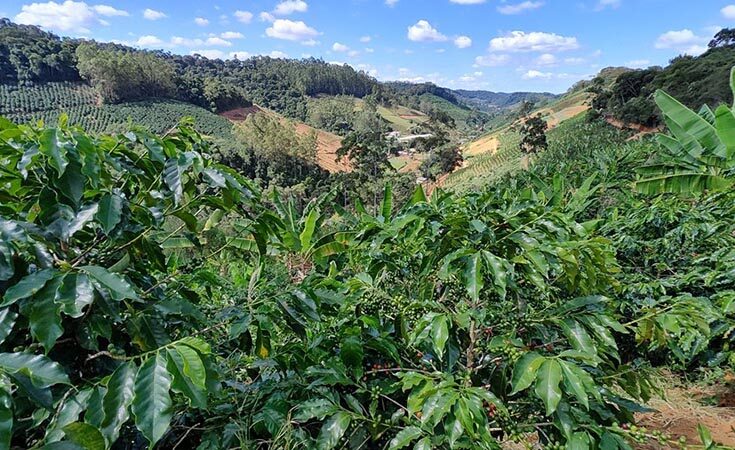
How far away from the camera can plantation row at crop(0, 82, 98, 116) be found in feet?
150

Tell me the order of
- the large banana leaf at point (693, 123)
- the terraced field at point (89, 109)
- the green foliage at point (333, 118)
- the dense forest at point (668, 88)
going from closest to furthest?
the large banana leaf at point (693, 123) < the dense forest at point (668, 88) < the terraced field at point (89, 109) < the green foliage at point (333, 118)

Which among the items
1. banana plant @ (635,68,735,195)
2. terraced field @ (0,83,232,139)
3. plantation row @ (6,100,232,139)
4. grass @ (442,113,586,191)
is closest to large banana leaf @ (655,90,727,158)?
banana plant @ (635,68,735,195)

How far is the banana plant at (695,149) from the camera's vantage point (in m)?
2.16

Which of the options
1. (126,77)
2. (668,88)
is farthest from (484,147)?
(126,77)

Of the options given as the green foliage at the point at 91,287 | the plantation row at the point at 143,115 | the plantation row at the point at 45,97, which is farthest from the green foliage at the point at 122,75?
the green foliage at the point at 91,287

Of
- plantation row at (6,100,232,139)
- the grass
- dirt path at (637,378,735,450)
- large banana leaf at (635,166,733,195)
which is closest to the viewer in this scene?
dirt path at (637,378,735,450)

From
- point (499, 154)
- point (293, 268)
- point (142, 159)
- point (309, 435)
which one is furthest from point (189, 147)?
point (499, 154)

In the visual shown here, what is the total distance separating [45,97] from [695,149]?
64600 millimetres

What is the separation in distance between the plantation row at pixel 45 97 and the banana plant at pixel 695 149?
56300 millimetres

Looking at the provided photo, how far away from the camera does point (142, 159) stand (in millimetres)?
1384

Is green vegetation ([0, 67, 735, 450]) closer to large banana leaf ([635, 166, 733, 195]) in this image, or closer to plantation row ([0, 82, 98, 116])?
large banana leaf ([635, 166, 733, 195])

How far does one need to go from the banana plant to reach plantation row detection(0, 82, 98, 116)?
56.3 metres

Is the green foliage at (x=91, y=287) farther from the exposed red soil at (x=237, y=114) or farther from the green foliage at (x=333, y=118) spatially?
the green foliage at (x=333, y=118)

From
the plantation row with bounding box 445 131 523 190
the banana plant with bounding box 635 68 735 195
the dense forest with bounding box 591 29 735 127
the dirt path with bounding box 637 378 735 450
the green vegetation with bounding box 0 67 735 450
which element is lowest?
the plantation row with bounding box 445 131 523 190
